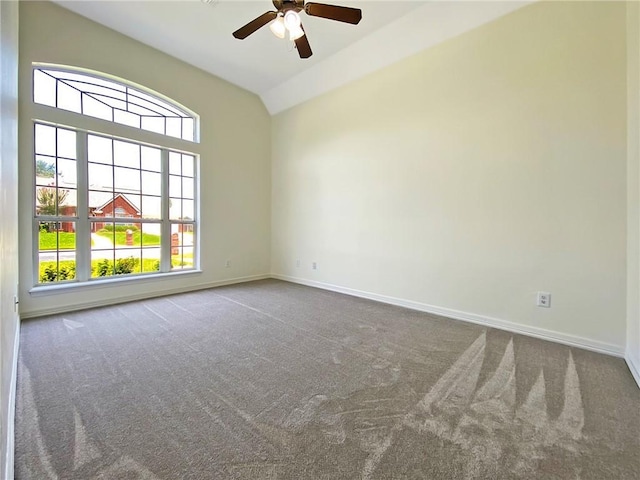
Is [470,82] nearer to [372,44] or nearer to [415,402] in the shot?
[372,44]

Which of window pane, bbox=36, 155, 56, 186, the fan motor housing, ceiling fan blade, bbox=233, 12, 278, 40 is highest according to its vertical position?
ceiling fan blade, bbox=233, 12, 278, 40

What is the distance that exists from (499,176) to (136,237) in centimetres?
469

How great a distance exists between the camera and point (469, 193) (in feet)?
9.96

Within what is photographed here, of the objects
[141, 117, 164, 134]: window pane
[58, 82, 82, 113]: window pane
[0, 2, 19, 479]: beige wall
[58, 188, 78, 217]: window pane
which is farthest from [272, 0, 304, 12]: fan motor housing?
[58, 188, 78, 217]: window pane

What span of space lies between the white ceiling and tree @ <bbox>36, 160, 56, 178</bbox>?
1.81 m

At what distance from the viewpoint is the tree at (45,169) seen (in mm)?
3055

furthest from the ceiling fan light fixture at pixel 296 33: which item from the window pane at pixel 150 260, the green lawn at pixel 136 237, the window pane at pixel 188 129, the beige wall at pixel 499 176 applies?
the window pane at pixel 150 260

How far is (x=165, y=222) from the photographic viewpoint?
4.16m

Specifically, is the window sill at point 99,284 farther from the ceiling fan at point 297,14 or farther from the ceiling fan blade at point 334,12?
the ceiling fan blade at point 334,12

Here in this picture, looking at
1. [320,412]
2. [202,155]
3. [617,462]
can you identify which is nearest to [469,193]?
[617,462]

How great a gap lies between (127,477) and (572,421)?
2.22 metres

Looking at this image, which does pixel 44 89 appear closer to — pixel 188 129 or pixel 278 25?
pixel 188 129

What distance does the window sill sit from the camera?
9.98ft

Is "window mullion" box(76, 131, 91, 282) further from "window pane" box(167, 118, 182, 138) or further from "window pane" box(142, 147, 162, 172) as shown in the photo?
"window pane" box(167, 118, 182, 138)
